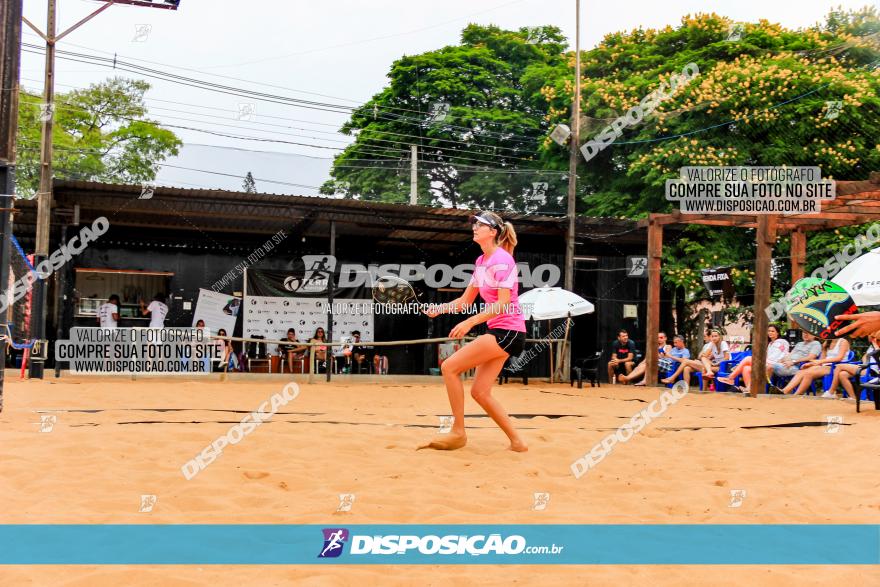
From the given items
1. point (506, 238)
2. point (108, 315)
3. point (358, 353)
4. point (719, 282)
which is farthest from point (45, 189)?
point (719, 282)

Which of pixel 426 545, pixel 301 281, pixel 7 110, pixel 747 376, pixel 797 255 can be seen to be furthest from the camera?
pixel 301 281

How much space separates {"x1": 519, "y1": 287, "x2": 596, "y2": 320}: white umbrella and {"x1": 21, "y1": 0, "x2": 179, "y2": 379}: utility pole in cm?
944

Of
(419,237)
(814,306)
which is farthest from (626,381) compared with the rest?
(814,306)

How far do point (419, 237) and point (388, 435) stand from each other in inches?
572

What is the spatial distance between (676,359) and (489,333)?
12579 millimetres

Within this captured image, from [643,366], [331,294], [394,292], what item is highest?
[394,292]

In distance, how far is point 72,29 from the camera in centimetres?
1589

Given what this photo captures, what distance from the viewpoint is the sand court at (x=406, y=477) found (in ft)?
13.5

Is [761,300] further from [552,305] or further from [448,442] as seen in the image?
[448,442]

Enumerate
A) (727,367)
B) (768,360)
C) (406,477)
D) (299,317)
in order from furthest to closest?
(299,317) → (727,367) → (768,360) → (406,477)

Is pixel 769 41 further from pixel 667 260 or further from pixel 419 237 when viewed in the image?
→ pixel 419 237

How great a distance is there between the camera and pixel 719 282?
18.4 metres

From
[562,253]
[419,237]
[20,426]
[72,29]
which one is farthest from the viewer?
[562,253]

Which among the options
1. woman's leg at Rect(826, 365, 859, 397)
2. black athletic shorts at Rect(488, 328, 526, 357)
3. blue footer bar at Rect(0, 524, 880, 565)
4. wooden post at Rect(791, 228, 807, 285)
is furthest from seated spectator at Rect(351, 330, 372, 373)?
blue footer bar at Rect(0, 524, 880, 565)
